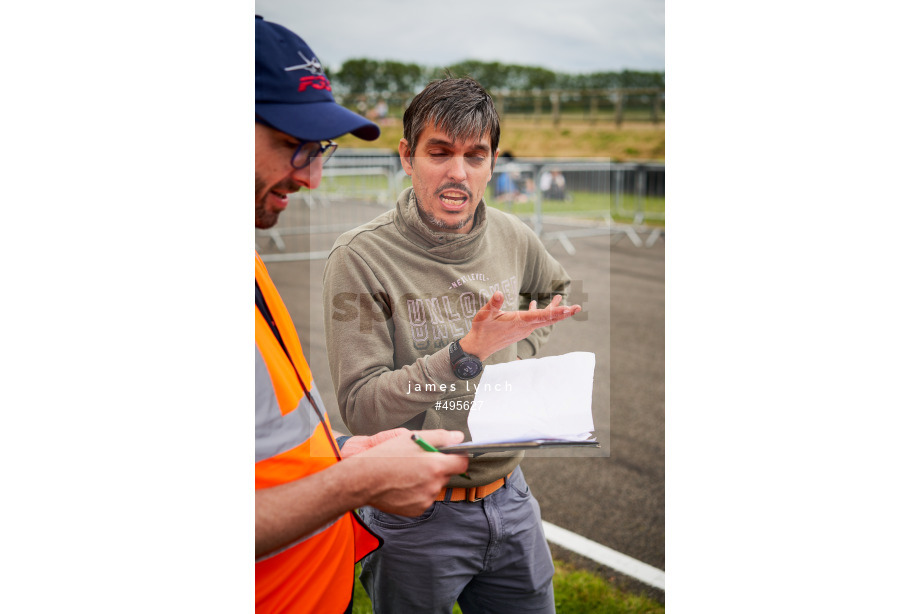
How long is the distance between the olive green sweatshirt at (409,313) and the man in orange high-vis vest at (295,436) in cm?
10

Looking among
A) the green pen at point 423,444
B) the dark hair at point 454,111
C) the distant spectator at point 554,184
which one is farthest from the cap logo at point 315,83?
the distant spectator at point 554,184

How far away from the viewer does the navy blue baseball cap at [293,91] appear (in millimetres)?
1201

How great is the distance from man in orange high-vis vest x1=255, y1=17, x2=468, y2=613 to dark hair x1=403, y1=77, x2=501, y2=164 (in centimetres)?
12

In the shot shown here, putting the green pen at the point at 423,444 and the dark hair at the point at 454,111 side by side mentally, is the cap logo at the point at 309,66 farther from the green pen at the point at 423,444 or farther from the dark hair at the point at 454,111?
the green pen at the point at 423,444

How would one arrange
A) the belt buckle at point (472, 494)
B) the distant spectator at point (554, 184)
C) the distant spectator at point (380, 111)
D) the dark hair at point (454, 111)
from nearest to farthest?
the dark hair at point (454, 111), the belt buckle at point (472, 494), the distant spectator at point (380, 111), the distant spectator at point (554, 184)

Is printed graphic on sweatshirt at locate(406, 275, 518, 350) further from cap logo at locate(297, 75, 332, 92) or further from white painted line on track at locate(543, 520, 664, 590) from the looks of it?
white painted line on track at locate(543, 520, 664, 590)

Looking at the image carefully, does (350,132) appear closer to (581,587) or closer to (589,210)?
(581,587)

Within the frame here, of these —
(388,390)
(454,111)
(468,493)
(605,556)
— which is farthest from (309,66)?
(605,556)

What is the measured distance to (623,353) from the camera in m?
4.26

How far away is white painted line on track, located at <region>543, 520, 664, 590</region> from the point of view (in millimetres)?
2207

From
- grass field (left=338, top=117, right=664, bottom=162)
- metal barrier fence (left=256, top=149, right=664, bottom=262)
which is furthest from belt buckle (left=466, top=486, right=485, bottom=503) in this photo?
grass field (left=338, top=117, right=664, bottom=162)

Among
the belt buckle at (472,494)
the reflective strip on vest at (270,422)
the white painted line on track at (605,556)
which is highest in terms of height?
the reflective strip on vest at (270,422)

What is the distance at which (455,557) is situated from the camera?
Answer: 1.40 metres

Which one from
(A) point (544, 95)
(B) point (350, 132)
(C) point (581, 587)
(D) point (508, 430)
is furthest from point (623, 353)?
(B) point (350, 132)
